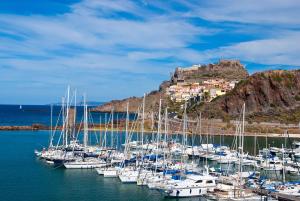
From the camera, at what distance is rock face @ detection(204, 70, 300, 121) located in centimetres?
10544

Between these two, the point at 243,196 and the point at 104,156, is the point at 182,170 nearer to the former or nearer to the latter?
the point at 243,196

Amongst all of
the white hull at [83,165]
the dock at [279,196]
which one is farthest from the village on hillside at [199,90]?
the dock at [279,196]

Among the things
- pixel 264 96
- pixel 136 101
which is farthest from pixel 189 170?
pixel 136 101

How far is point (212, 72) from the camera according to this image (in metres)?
189

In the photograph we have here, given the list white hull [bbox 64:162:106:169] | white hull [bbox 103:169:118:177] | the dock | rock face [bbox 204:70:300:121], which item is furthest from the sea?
rock face [bbox 204:70:300:121]

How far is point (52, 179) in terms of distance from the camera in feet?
136

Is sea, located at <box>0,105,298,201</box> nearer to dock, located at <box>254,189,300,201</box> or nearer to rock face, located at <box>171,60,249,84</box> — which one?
dock, located at <box>254,189,300,201</box>

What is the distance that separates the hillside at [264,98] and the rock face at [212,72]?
66684 millimetres

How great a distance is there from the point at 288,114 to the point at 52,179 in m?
73.3

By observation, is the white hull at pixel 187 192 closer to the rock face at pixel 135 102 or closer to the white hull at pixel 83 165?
the white hull at pixel 83 165

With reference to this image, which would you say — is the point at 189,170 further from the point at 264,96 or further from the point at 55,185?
the point at 264,96

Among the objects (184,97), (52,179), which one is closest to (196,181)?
(52,179)

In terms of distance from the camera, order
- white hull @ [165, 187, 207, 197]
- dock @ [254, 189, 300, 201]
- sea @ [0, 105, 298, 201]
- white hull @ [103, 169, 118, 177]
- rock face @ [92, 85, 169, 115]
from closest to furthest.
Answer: dock @ [254, 189, 300, 201] < white hull @ [165, 187, 207, 197] < sea @ [0, 105, 298, 201] < white hull @ [103, 169, 118, 177] < rock face @ [92, 85, 169, 115]

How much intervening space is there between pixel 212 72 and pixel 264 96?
272 ft
